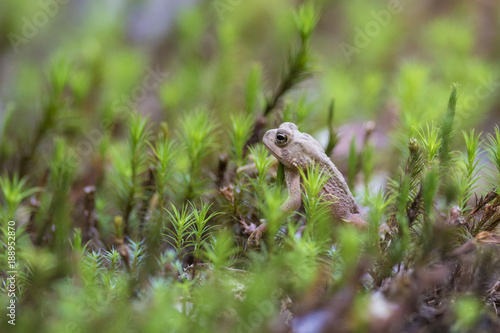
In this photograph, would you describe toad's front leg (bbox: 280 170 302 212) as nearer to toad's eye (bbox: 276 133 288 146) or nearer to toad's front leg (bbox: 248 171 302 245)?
toad's front leg (bbox: 248 171 302 245)

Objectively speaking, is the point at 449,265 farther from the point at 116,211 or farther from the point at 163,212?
the point at 116,211

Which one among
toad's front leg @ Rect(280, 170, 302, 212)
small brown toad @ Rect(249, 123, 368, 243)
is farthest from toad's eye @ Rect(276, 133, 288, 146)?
toad's front leg @ Rect(280, 170, 302, 212)

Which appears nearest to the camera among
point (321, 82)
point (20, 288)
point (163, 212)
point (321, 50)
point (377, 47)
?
point (20, 288)

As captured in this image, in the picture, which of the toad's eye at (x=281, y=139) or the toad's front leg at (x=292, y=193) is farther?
the toad's eye at (x=281, y=139)

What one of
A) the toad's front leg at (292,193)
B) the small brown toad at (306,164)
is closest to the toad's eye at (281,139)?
the small brown toad at (306,164)

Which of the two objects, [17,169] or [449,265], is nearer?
[449,265]

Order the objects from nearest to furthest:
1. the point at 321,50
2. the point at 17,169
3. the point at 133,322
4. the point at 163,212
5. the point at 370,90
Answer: the point at 133,322
the point at 163,212
the point at 17,169
the point at 370,90
the point at 321,50

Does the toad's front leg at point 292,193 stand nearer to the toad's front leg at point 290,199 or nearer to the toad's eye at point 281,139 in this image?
the toad's front leg at point 290,199

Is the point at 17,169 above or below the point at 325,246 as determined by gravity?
below

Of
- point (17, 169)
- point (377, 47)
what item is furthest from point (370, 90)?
point (17, 169)
